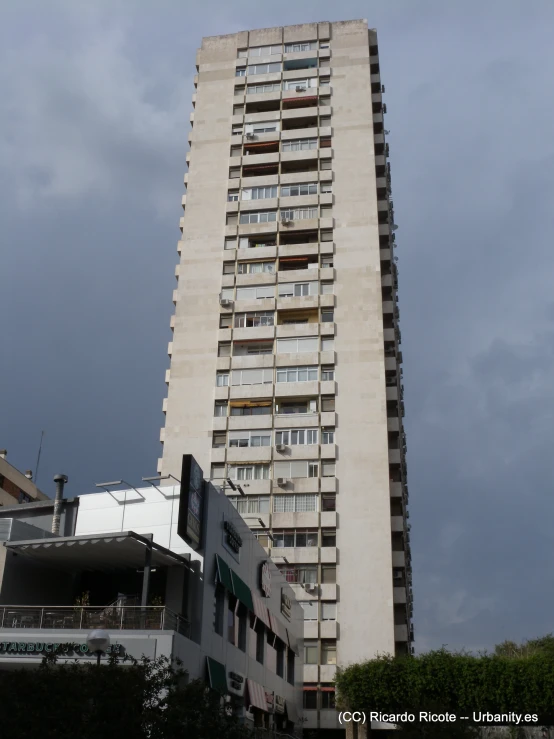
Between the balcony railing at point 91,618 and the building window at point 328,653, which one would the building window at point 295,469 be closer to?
the building window at point 328,653

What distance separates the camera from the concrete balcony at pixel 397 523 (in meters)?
63.9

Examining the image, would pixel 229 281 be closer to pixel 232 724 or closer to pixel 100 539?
pixel 100 539

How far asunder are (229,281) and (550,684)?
4270cm

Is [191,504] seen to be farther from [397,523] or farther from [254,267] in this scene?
[254,267]

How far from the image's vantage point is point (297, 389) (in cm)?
6856

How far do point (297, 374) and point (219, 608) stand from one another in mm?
34288

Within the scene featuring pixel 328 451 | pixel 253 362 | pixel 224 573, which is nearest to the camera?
pixel 224 573

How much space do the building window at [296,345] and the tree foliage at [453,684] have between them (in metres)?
27.9

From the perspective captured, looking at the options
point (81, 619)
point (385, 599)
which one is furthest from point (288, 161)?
point (81, 619)

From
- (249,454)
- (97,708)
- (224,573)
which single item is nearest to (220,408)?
(249,454)

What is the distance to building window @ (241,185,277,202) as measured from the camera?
78.9 meters

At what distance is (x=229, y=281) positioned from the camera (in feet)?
245

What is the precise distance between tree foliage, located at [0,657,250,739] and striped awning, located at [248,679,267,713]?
735 inches

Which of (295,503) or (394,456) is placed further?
(394,456)
